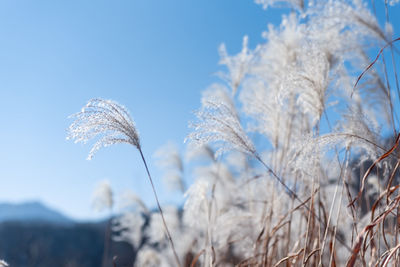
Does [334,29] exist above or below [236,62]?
below

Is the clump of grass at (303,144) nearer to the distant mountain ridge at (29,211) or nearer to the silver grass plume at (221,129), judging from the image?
the silver grass plume at (221,129)

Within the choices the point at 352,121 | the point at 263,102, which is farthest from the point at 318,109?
the point at 263,102

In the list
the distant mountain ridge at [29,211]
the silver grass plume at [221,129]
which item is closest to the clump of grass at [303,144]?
the silver grass plume at [221,129]

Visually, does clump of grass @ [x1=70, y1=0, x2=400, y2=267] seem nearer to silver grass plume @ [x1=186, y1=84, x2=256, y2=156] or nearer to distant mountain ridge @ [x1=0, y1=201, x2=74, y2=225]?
silver grass plume @ [x1=186, y1=84, x2=256, y2=156]

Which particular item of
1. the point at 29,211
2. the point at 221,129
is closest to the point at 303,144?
the point at 221,129

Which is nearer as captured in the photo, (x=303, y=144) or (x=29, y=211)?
(x=303, y=144)

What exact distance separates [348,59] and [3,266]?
2.11m

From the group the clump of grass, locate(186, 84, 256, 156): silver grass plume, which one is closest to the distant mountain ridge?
the clump of grass

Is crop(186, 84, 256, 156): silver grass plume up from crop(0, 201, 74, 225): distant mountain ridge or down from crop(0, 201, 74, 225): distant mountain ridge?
down

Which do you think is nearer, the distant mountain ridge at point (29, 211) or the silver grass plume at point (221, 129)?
the silver grass plume at point (221, 129)

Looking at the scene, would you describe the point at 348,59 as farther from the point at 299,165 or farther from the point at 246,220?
the point at 246,220

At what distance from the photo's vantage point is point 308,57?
1.74m

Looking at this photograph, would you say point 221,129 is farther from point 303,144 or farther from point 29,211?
point 29,211

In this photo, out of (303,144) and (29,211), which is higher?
(29,211)
